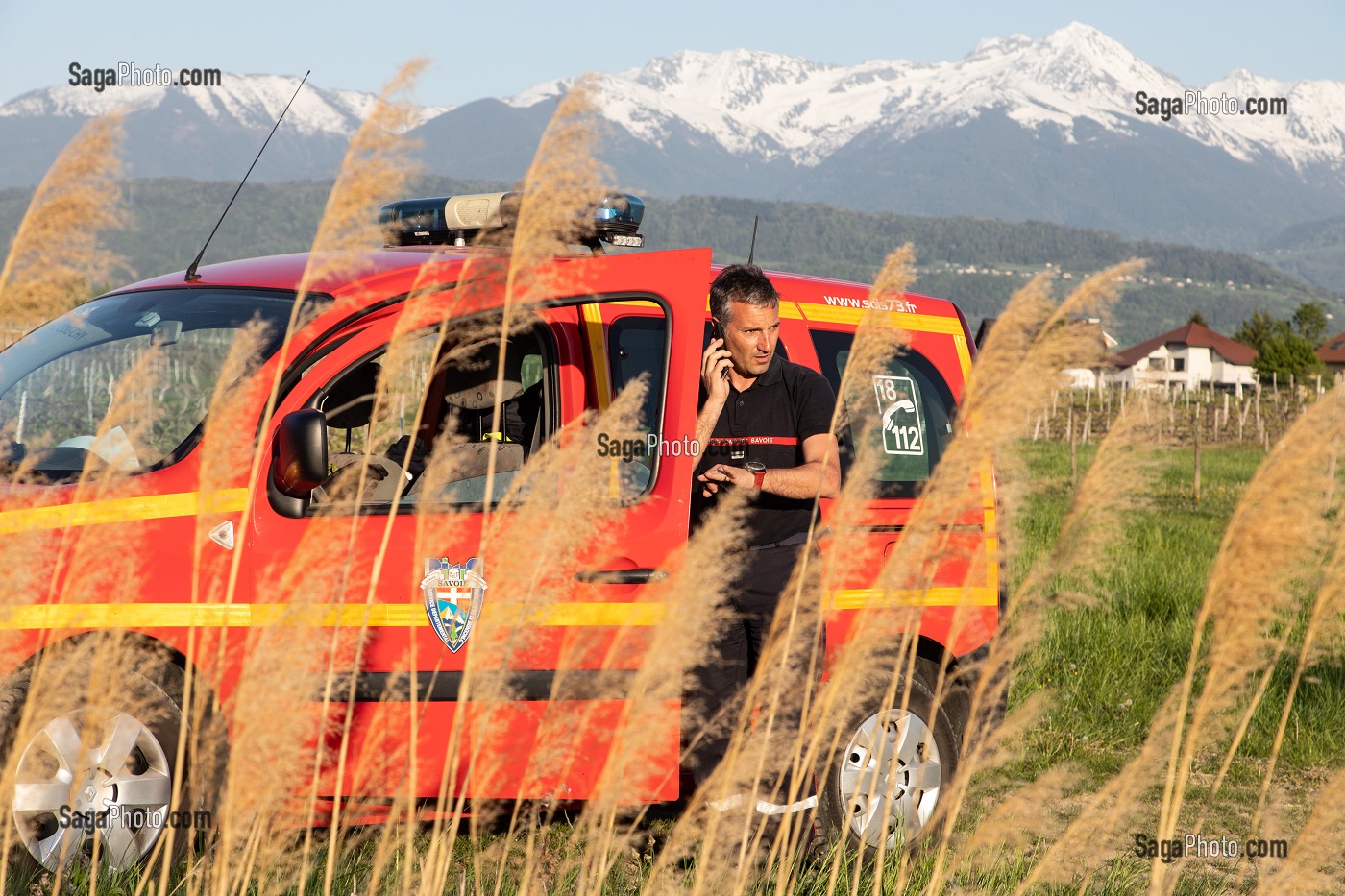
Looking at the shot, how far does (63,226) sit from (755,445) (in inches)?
82.0

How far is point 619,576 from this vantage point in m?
3.78

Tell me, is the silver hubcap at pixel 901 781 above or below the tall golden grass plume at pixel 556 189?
below

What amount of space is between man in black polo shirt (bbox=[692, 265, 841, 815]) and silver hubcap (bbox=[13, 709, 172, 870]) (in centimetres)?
149

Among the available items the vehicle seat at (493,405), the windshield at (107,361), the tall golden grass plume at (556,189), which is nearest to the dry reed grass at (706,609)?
the tall golden grass plume at (556,189)

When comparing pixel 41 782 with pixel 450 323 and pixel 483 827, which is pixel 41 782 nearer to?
pixel 483 827

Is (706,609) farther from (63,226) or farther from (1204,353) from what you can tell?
(1204,353)

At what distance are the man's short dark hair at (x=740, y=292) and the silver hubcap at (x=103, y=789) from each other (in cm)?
195

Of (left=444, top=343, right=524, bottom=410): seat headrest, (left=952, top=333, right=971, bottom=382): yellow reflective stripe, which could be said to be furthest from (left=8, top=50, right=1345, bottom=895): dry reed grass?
(left=952, top=333, right=971, bottom=382): yellow reflective stripe

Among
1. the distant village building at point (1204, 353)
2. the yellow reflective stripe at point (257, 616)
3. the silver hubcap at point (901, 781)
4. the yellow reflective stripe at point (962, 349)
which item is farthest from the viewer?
the distant village building at point (1204, 353)

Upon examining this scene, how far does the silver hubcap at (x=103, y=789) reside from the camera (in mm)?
3402

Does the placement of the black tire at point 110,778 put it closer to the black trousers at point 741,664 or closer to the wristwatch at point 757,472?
the black trousers at point 741,664

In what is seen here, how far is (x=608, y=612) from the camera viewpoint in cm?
380

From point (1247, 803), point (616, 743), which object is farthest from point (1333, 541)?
point (1247, 803)

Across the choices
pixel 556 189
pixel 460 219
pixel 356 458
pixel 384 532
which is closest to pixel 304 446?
pixel 384 532
